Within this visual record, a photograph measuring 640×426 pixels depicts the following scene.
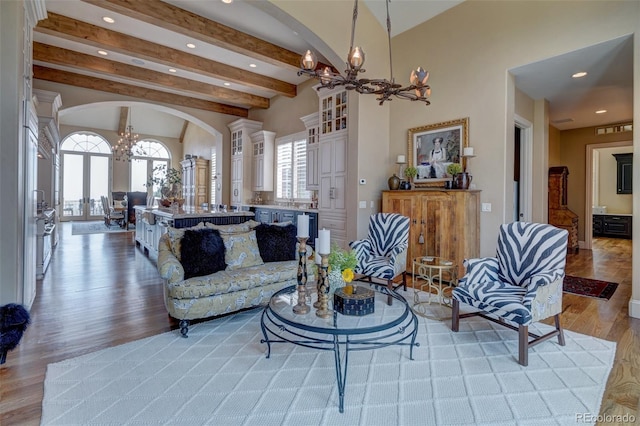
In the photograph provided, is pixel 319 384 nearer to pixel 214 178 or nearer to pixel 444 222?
pixel 444 222

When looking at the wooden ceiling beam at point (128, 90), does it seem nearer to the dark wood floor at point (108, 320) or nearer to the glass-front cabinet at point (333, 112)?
the dark wood floor at point (108, 320)

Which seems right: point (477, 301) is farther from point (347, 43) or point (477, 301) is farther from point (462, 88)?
point (347, 43)

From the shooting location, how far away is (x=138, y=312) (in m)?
3.36

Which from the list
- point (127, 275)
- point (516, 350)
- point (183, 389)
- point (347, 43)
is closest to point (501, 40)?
point (347, 43)

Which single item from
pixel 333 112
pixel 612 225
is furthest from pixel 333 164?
pixel 612 225

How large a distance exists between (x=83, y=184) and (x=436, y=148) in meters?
13.5

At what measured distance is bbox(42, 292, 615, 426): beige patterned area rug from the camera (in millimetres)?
1801

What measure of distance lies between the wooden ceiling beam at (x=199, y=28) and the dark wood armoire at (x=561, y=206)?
6.23 metres

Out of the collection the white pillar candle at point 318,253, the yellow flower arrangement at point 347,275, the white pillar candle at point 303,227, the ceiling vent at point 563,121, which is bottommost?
the yellow flower arrangement at point 347,275

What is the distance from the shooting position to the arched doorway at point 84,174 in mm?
12336

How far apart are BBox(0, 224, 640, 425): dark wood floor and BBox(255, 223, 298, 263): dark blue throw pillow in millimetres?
1188

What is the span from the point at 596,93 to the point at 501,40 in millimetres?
2473

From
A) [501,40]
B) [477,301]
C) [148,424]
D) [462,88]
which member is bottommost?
[148,424]

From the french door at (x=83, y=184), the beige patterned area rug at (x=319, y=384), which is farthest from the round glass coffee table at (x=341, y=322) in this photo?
the french door at (x=83, y=184)
